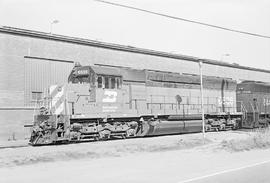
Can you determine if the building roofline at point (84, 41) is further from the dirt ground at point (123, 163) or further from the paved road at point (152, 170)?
the paved road at point (152, 170)

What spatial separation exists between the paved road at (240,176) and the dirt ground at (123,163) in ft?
1.39

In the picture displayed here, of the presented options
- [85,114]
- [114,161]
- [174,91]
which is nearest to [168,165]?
[114,161]

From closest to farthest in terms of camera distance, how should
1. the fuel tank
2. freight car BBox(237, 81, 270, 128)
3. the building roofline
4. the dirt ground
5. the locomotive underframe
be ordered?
the dirt ground < the locomotive underframe < the fuel tank < the building roofline < freight car BBox(237, 81, 270, 128)

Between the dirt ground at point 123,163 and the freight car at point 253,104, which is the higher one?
the freight car at point 253,104

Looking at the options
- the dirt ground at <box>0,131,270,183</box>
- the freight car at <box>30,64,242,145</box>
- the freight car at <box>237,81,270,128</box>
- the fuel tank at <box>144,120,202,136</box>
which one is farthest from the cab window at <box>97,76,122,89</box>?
the freight car at <box>237,81,270,128</box>

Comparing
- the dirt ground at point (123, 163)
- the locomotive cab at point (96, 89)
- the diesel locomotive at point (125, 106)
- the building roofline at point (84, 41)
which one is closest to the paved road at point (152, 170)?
the dirt ground at point (123, 163)

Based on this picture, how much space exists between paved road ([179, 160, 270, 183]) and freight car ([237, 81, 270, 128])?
18.9 meters

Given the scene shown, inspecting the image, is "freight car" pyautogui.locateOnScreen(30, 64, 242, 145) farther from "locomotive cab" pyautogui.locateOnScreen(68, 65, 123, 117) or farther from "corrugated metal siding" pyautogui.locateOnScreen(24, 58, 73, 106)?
"corrugated metal siding" pyautogui.locateOnScreen(24, 58, 73, 106)

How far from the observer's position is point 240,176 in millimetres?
9375

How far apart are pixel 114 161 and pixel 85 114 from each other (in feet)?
21.5

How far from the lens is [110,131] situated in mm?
19609

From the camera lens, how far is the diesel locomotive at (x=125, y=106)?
18.0 m

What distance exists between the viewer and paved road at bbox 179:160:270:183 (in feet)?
28.9

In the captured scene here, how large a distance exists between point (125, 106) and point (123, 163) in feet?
29.7
